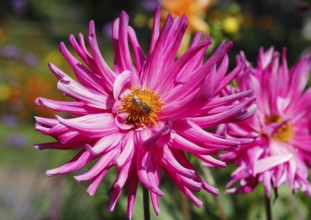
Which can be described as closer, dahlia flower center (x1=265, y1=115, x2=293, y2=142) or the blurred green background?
dahlia flower center (x1=265, y1=115, x2=293, y2=142)

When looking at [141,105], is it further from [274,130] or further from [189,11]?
[189,11]

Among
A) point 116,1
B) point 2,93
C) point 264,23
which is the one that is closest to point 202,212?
point 2,93

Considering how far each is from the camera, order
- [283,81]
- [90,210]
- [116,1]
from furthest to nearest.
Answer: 1. [116,1]
2. [90,210]
3. [283,81]

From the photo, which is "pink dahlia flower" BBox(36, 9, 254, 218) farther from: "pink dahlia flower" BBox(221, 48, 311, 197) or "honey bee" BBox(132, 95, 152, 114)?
"pink dahlia flower" BBox(221, 48, 311, 197)

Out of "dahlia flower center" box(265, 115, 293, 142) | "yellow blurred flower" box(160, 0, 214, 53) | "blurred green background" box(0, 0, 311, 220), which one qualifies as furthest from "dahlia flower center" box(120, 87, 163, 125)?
"yellow blurred flower" box(160, 0, 214, 53)

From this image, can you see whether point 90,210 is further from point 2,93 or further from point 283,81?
point 2,93

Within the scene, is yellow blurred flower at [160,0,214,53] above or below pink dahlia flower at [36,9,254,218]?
above

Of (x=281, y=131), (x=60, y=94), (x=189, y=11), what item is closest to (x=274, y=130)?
(x=281, y=131)
